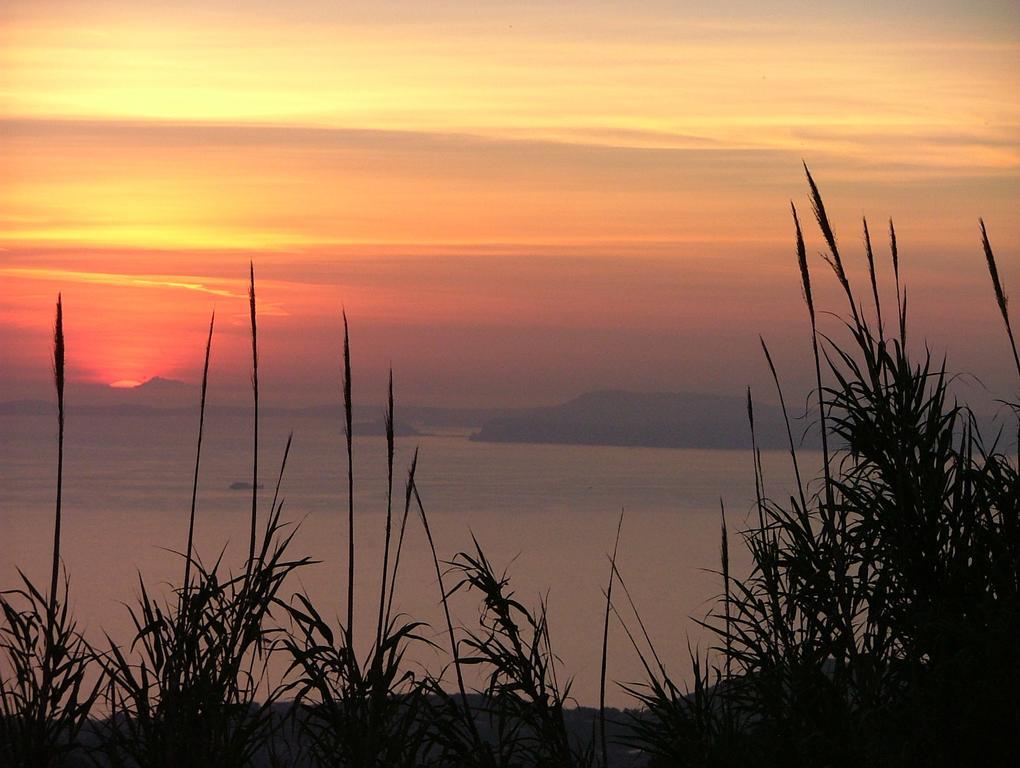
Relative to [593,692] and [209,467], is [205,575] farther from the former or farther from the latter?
[209,467]

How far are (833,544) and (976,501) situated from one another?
2.15ft

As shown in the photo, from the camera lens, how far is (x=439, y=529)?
50781mm

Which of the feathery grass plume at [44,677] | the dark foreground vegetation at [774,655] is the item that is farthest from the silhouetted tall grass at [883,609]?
the feathery grass plume at [44,677]

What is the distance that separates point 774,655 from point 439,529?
151 feet

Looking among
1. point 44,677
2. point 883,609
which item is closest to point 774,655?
point 883,609

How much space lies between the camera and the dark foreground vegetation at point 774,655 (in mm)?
4727

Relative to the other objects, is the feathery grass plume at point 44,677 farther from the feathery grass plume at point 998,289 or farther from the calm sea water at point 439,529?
the feathery grass plume at point 998,289

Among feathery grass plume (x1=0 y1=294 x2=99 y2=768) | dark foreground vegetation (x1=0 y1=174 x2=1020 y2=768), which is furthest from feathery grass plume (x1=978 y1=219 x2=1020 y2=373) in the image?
feathery grass plume (x1=0 y1=294 x2=99 y2=768)

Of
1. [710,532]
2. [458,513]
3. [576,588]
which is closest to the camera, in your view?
[576,588]

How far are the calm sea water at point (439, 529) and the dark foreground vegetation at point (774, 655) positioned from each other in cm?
49

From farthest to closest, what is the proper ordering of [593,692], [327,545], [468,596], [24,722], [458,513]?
[458,513] → [327,545] → [468,596] → [593,692] → [24,722]

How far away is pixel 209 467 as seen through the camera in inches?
3752

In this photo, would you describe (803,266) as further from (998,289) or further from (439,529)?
→ (439,529)

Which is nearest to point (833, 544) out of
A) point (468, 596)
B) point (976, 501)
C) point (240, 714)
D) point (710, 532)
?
point (976, 501)
